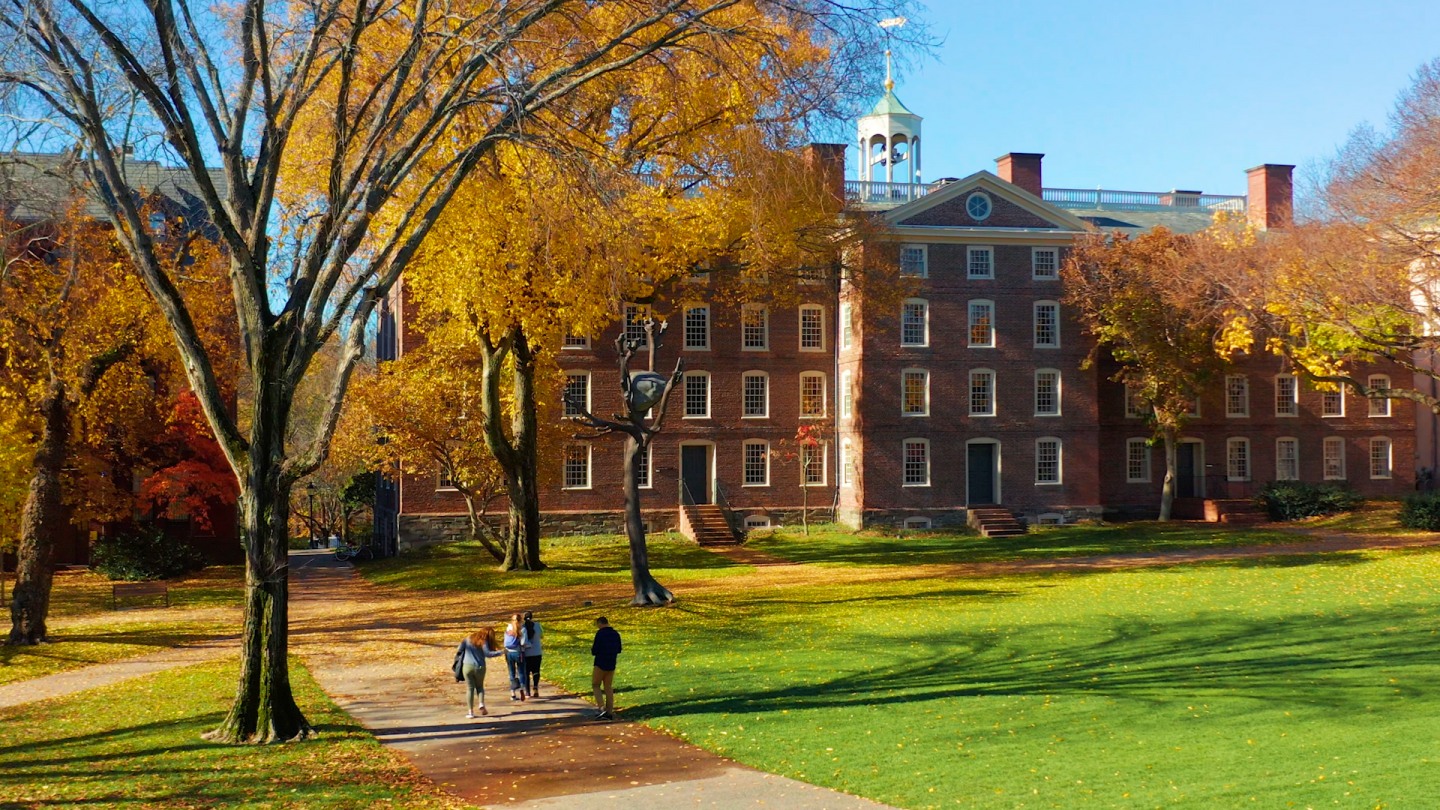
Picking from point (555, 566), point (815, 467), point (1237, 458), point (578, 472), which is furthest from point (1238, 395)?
point (555, 566)

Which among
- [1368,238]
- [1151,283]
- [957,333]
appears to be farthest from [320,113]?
[1151,283]

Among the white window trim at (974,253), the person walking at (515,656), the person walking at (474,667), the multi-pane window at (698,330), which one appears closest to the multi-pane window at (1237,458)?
the white window trim at (974,253)

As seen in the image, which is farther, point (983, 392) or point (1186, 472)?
point (1186, 472)

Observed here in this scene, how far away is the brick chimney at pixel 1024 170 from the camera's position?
154ft

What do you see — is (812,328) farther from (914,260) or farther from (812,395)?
(914,260)

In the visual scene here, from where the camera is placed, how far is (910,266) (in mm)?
43594

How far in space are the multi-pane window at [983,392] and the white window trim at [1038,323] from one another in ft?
6.96

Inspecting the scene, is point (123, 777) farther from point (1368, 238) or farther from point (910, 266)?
point (910, 266)

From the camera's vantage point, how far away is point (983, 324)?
147 feet

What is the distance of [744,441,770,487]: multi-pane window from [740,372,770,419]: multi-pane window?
3.61ft

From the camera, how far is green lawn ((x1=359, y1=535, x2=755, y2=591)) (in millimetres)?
31625

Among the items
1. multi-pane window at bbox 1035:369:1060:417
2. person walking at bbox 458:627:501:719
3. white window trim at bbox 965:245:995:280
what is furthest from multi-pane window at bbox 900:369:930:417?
person walking at bbox 458:627:501:719

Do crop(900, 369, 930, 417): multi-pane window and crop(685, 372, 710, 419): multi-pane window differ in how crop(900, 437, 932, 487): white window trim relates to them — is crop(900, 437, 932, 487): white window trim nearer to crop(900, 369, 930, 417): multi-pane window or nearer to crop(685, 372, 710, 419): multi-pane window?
crop(900, 369, 930, 417): multi-pane window

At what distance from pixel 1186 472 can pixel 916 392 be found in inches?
526
